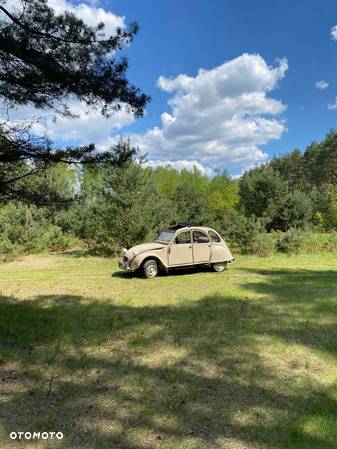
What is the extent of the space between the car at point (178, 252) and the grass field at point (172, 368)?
245cm

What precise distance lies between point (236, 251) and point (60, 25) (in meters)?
14.8

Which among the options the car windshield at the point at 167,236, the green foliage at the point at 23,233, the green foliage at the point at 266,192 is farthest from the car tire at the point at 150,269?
the green foliage at the point at 266,192

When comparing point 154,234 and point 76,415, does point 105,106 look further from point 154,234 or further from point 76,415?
point 154,234

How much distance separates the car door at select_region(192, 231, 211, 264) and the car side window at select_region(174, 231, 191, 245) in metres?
0.19

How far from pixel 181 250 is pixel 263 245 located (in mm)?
7436

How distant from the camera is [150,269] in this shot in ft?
37.0

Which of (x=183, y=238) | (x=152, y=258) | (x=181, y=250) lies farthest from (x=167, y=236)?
(x=152, y=258)

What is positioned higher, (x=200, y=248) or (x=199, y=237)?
(x=199, y=237)

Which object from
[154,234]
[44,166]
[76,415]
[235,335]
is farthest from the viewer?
[154,234]

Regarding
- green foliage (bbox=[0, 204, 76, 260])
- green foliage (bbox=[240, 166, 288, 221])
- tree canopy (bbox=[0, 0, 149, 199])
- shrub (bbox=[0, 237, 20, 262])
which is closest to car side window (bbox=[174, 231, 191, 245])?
tree canopy (bbox=[0, 0, 149, 199])

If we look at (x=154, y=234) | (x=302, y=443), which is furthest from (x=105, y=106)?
(x=154, y=234)

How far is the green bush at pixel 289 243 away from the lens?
710 inches

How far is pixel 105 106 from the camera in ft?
19.4

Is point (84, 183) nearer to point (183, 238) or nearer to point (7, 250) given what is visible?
point (7, 250)
